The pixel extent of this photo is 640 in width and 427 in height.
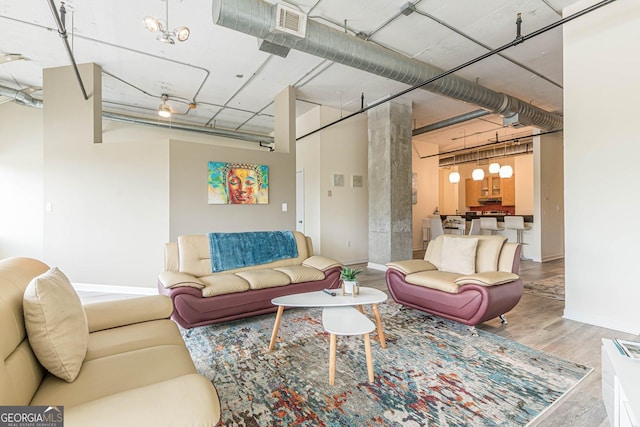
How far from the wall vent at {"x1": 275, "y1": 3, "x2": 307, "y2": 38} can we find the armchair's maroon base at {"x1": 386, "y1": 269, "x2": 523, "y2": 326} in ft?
9.63

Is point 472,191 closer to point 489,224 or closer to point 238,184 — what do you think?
point 489,224

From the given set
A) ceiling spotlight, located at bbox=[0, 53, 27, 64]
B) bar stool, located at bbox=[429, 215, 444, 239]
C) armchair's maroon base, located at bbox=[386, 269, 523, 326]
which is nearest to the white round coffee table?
armchair's maroon base, located at bbox=[386, 269, 523, 326]

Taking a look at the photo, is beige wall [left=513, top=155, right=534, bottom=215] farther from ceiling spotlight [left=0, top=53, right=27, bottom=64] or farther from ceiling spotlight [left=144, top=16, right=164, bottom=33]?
ceiling spotlight [left=0, top=53, right=27, bottom=64]

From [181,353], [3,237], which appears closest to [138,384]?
[181,353]

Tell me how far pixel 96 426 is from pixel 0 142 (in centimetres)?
739

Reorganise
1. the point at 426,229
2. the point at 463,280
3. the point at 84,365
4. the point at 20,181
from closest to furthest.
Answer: the point at 84,365 < the point at 463,280 < the point at 20,181 < the point at 426,229

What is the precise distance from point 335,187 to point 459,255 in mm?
3462

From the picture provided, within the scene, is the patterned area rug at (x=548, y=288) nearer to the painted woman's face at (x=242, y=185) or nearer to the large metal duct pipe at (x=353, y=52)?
the large metal duct pipe at (x=353, y=52)

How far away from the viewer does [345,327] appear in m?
2.10

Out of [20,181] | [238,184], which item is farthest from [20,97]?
[238,184]

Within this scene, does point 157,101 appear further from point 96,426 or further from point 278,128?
point 96,426

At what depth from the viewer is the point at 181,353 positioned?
1.61m

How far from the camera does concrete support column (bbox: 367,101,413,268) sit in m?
5.98

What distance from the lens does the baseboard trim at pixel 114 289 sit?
177 inches
